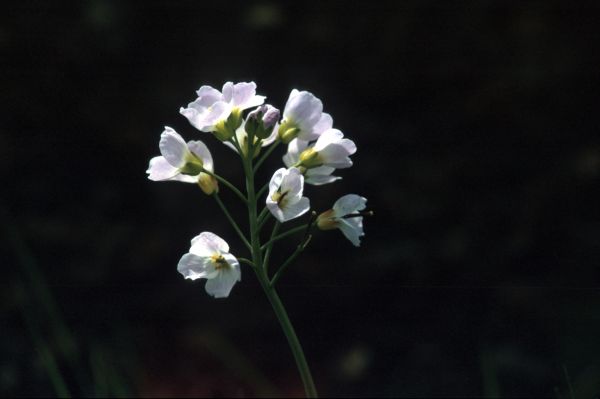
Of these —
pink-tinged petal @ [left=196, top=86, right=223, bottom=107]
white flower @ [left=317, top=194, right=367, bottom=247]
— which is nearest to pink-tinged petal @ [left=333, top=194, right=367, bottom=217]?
white flower @ [left=317, top=194, right=367, bottom=247]

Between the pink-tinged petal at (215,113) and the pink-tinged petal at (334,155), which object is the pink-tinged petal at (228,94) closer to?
the pink-tinged petal at (215,113)

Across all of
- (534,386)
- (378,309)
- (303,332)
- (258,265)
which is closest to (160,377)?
(303,332)

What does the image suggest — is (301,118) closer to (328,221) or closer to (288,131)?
(288,131)

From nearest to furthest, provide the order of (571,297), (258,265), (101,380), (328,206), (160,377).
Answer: (258,265)
(101,380)
(571,297)
(328,206)
(160,377)

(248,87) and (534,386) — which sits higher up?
(248,87)

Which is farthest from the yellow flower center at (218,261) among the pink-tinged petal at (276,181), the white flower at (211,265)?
the pink-tinged petal at (276,181)

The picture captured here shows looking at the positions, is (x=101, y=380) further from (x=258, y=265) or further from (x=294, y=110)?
(x=294, y=110)
